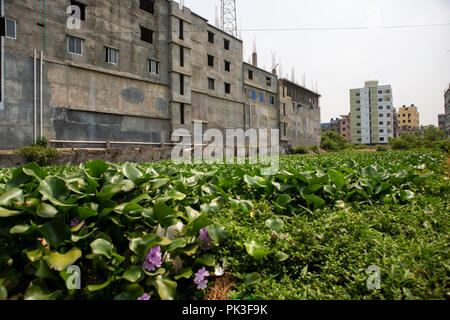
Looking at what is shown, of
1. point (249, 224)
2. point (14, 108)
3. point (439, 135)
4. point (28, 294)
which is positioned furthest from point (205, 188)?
point (439, 135)

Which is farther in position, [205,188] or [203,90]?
[203,90]

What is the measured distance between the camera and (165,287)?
70.4 inches

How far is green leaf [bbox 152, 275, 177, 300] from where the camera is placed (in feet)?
5.69

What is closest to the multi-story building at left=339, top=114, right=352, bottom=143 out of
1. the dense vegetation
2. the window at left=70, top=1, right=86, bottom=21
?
the window at left=70, top=1, right=86, bottom=21

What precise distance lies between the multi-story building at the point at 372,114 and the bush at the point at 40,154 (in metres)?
84.0

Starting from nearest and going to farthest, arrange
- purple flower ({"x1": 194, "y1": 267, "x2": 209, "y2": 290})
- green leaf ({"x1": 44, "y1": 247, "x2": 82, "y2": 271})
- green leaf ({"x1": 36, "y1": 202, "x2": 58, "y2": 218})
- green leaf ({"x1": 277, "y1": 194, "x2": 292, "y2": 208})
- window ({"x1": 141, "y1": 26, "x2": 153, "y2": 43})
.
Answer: green leaf ({"x1": 44, "y1": 247, "x2": 82, "y2": 271}), green leaf ({"x1": 36, "y1": 202, "x2": 58, "y2": 218}), purple flower ({"x1": 194, "y1": 267, "x2": 209, "y2": 290}), green leaf ({"x1": 277, "y1": 194, "x2": 292, "y2": 208}), window ({"x1": 141, "y1": 26, "x2": 153, "y2": 43})

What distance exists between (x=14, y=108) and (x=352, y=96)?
8664 cm

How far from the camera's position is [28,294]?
1555 mm

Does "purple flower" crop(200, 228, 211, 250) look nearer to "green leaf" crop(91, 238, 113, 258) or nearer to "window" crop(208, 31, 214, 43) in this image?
"green leaf" crop(91, 238, 113, 258)

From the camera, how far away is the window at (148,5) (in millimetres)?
22398

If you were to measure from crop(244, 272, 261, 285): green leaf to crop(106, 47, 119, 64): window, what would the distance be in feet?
70.3

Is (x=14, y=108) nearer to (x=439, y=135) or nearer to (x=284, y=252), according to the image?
(x=284, y=252)

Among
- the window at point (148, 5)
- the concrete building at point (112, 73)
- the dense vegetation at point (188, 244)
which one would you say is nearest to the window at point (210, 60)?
the concrete building at point (112, 73)

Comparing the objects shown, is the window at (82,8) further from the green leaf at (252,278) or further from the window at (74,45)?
the green leaf at (252,278)
